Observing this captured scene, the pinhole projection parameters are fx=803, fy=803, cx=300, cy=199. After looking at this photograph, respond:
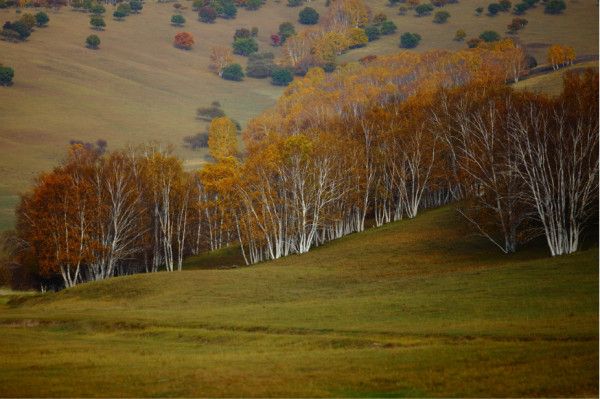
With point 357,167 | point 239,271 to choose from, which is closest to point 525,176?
point 239,271

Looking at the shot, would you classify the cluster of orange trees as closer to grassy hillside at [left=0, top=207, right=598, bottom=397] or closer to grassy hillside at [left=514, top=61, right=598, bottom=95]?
grassy hillside at [left=0, top=207, right=598, bottom=397]

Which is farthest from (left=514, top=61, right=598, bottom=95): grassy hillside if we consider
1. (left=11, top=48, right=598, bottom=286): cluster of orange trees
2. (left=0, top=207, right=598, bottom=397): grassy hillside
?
(left=0, top=207, right=598, bottom=397): grassy hillside

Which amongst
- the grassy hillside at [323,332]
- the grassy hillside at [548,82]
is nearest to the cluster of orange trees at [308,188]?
the grassy hillside at [323,332]

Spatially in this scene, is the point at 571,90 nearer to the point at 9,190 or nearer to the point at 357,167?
the point at 357,167

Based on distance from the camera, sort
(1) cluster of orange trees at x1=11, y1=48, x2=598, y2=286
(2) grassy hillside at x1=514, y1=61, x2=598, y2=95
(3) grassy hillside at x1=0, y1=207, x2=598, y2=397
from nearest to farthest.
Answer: (3) grassy hillside at x1=0, y1=207, x2=598, y2=397, (1) cluster of orange trees at x1=11, y1=48, x2=598, y2=286, (2) grassy hillside at x1=514, y1=61, x2=598, y2=95

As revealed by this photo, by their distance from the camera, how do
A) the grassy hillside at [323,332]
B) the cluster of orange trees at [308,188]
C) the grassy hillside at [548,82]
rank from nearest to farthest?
the grassy hillside at [323,332] → the cluster of orange trees at [308,188] → the grassy hillside at [548,82]

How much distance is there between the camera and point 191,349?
142 feet

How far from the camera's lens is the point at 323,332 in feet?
149

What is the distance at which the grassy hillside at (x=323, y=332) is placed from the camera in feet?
103

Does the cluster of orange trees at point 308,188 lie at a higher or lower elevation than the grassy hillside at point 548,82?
higher

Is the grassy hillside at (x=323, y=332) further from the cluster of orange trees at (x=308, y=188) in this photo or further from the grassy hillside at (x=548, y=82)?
the grassy hillside at (x=548, y=82)

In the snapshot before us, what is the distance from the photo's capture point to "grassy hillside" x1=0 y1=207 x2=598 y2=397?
3130cm

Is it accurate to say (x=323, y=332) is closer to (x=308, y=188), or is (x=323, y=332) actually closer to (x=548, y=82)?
(x=308, y=188)

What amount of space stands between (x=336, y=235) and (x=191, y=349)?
7350cm
